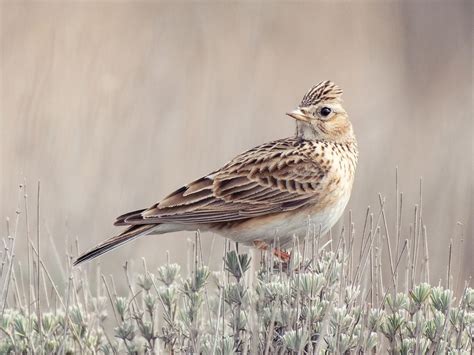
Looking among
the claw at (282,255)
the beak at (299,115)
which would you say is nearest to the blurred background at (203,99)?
the beak at (299,115)

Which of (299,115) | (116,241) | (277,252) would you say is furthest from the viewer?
(299,115)

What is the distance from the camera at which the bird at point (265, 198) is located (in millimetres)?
6508

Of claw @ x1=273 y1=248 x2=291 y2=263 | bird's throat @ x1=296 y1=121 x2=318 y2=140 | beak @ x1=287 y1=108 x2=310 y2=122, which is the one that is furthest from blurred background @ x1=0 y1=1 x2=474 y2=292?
claw @ x1=273 y1=248 x2=291 y2=263

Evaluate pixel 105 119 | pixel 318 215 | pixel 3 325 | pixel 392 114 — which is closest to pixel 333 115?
pixel 318 215

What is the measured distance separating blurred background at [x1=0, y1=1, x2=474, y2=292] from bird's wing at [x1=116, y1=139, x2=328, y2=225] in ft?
5.84

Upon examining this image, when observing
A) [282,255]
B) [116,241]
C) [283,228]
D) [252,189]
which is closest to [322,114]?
[252,189]

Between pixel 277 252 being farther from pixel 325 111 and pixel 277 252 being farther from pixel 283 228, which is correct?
pixel 325 111

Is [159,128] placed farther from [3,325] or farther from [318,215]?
[3,325]

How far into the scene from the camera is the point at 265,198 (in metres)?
6.75

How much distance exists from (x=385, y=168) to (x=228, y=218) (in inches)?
194

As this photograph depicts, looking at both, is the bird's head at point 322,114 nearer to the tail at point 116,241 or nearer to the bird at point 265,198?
the bird at point 265,198

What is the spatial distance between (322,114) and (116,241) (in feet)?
5.74

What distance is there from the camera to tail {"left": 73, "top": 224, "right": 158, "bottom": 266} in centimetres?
603

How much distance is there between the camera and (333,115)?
23.6 feet
